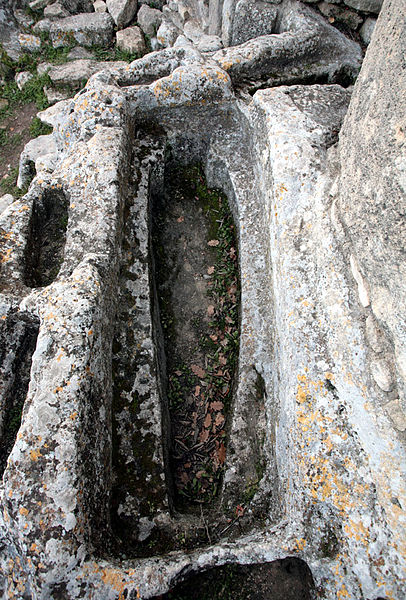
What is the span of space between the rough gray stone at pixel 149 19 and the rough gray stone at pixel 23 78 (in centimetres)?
240

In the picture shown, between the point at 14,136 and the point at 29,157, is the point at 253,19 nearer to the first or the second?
the point at 29,157

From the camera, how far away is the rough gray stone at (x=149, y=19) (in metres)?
7.39

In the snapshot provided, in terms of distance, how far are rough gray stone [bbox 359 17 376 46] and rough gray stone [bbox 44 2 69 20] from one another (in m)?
6.00

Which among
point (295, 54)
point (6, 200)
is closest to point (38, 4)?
point (6, 200)

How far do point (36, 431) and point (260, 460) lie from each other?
1.63 metres

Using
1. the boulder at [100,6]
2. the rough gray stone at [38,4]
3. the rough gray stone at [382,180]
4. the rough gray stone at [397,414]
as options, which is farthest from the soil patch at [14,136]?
the rough gray stone at [397,414]

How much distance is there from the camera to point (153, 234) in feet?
14.2

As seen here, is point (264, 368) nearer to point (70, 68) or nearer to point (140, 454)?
point (140, 454)

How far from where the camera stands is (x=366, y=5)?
461 centimetres

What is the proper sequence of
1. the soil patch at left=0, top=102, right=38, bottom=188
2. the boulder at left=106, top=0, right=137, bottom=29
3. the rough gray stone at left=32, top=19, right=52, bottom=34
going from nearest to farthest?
the soil patch at left=0, top=102, right=38, bottom=188
the boulder at left=106, top=0, right=137, bottom=29
the rough gray stone at left=32, top=19, right=52, bottom=34

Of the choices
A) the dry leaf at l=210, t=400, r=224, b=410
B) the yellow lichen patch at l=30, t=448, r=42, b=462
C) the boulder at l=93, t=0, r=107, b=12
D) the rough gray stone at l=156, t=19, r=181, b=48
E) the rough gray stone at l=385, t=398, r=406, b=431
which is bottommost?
the dry leaf at l=210, t=400, r=224, b=410

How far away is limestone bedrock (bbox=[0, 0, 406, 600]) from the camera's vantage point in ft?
6.95

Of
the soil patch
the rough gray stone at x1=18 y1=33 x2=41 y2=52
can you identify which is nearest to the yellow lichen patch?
the soil patch

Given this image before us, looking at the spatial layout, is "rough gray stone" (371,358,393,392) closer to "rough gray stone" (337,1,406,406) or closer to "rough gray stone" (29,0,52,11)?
"rough gray stone" (337,1,406,406)
